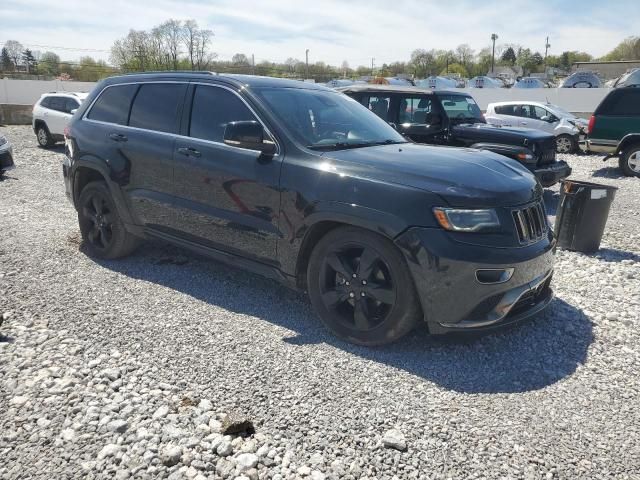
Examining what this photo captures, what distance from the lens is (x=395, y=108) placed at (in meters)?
8.73

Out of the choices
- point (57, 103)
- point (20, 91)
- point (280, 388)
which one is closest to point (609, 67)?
point (20, 91)

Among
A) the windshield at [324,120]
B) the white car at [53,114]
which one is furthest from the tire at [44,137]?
the windshield at [324,120]

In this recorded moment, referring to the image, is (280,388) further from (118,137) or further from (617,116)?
(617,116)

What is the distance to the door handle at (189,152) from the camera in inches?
168

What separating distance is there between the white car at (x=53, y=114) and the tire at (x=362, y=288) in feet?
43.6

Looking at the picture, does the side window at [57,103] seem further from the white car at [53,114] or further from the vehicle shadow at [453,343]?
the vehicle shadow at [453,343]

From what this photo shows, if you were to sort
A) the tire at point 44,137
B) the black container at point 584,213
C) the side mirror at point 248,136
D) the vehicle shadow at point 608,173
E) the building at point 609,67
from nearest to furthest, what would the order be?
the side mirror at point 248,136 < the black container at point 584,213 < the vehicle shadow at point 608,173 < the tire at point 44,137 < the building at point 609,67

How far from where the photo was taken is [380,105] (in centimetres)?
880

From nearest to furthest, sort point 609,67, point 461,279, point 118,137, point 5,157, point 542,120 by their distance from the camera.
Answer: point 461,279
point 118,137
point 5,157
point 542,120
point 609,67

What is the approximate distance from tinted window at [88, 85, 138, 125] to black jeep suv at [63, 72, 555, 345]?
22 mm

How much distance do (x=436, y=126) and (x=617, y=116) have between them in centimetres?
601

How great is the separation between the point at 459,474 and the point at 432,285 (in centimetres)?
Answer: 113

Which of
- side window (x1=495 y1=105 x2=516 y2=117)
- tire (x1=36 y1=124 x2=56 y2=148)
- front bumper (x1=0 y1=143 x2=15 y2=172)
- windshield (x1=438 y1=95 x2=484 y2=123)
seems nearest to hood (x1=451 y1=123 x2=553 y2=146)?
windshield (x1=438 y1=95 x2=484 y2=123)

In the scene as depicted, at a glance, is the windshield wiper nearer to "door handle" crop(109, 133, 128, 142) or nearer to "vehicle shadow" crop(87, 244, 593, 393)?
"vehicle shadow" crop(87, 244, 593, 393)
